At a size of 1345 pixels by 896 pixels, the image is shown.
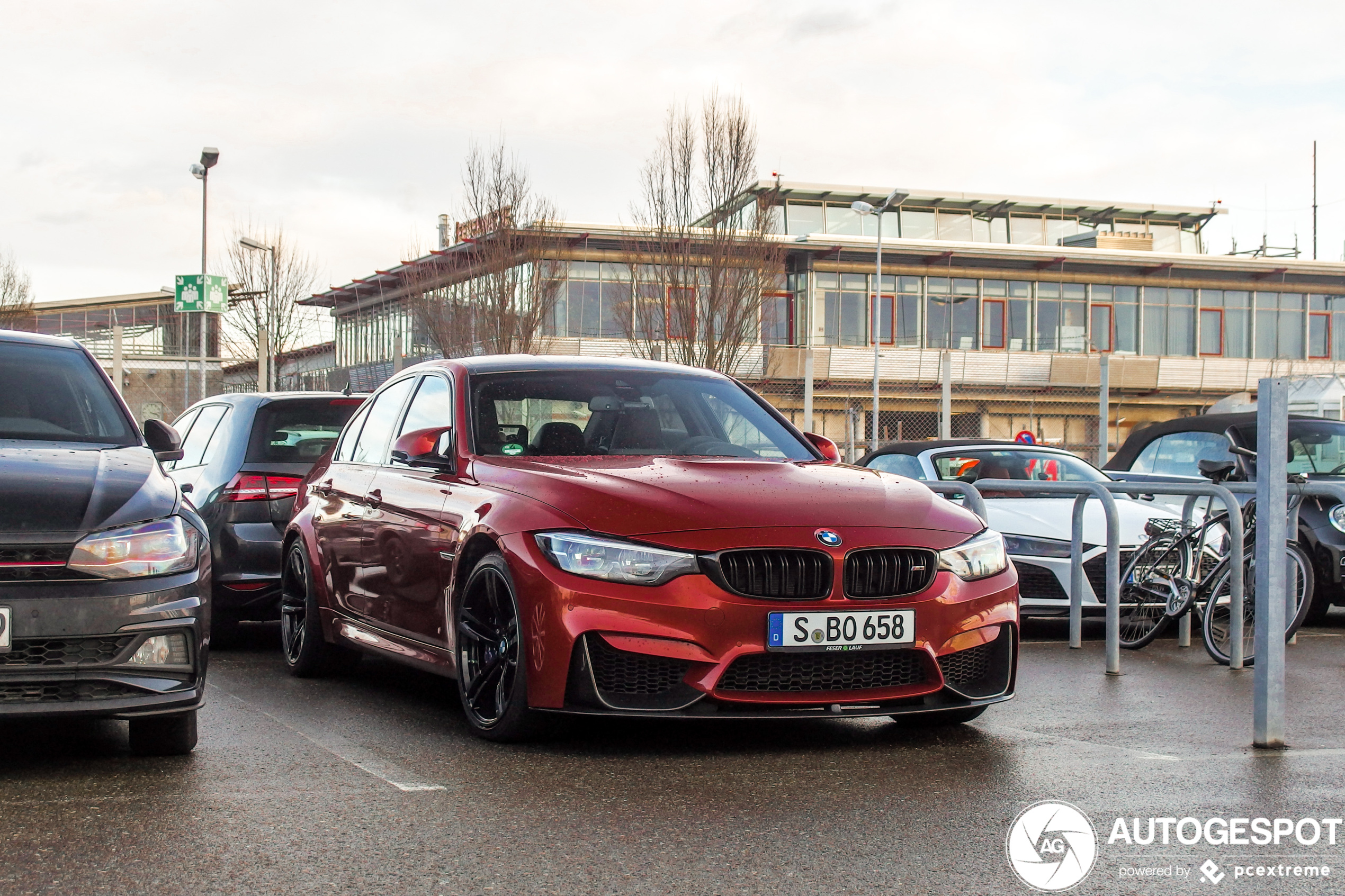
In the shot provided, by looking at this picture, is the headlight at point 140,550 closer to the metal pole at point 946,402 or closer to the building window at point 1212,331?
the metal pole at point 946,402

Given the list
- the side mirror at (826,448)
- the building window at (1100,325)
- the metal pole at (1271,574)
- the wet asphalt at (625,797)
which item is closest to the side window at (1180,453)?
the wet asphalt at (625,797)

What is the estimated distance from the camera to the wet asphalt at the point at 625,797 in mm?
3943

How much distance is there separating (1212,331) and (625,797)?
56.7 m

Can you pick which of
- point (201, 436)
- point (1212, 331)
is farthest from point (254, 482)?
point (1212, 331)

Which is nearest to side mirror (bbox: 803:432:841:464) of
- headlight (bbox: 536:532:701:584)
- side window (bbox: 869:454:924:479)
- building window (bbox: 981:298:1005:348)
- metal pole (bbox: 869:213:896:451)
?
headlight (bbox: 536:532:701:584)

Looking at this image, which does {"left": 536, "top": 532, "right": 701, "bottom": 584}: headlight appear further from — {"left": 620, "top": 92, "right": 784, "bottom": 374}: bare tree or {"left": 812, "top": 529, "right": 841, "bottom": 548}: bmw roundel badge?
{"left": 620, "top": 92, "right": 784, "bottom": 374}: bare tree

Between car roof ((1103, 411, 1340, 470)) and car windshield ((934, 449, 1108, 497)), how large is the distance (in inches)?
40.9

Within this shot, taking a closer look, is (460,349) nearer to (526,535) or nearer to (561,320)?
(561,320)

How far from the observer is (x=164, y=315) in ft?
214

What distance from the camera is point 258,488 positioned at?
9117mm

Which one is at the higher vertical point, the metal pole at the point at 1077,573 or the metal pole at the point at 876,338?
the metal pole at the point at 876,338

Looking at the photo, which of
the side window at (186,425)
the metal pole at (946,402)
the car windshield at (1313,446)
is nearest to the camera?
the side window at (186,425)

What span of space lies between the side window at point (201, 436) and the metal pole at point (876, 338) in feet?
17.1
